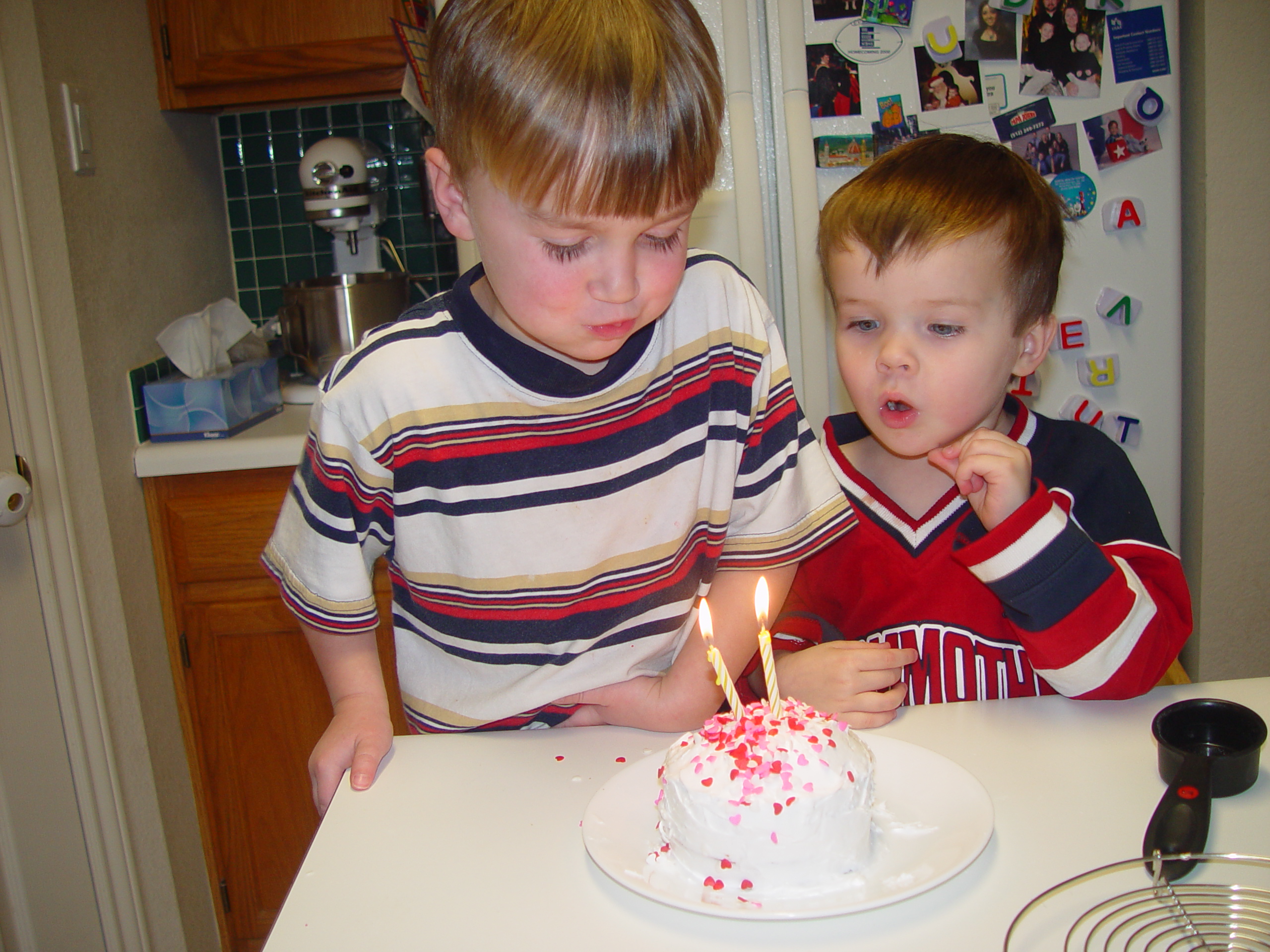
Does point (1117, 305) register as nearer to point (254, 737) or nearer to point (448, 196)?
point (448, 196)

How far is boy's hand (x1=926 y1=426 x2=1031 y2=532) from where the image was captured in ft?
3.01

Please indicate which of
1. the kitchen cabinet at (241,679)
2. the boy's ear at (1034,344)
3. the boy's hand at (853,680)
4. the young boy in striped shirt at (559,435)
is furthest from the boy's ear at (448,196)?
the kitchen cabinet at (241,679)

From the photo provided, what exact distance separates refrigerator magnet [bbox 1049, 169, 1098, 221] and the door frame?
1.56 m

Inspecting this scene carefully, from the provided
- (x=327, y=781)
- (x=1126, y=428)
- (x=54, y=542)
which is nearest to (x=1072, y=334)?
(x=1126, y=428)

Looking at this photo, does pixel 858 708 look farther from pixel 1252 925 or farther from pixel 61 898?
pixel 61 898

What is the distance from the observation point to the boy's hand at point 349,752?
2.52 ft

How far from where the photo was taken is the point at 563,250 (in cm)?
77

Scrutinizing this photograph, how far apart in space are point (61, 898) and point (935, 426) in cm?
147

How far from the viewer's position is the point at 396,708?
177cm

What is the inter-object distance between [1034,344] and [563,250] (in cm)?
56

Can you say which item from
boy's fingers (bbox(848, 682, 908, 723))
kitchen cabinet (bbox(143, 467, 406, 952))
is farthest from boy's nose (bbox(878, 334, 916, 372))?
kitchen cabinet (bbox(143, 467, 406, 952))

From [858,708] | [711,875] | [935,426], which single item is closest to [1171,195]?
[935,426]

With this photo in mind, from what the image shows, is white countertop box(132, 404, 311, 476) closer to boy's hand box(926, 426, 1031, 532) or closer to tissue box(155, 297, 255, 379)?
tissue box(155, 297, 255, 379)

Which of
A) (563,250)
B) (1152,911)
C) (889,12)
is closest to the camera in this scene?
(1152,911)
